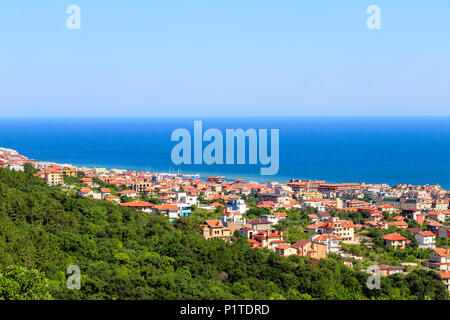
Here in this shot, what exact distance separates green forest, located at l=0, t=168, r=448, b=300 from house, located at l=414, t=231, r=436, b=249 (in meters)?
3.58

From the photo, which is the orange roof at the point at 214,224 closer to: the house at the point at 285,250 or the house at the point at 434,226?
the house at the point at 285,250

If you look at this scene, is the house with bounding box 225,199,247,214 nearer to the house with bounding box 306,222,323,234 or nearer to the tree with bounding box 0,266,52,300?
the house with bounding box 306,222,323,234

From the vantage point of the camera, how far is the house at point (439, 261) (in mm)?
11927

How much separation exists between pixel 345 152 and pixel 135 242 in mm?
36673

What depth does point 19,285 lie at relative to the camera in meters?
6.11

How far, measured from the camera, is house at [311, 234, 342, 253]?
1305cm

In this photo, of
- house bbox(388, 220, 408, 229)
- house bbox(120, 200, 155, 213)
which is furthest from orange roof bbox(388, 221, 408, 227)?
house bbox(120, 200, 155, 213)

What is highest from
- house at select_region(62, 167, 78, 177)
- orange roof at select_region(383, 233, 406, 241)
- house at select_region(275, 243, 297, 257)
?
house at select_region(62, 167, 78, 177)

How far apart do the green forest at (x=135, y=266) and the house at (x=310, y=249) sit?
869 mm

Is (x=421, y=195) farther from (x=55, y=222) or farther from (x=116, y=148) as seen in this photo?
(x=116, y=148)

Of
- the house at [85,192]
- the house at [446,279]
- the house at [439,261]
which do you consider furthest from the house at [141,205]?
the house at [446,279]

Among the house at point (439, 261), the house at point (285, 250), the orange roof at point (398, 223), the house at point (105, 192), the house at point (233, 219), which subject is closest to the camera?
the house at point (439, 261)

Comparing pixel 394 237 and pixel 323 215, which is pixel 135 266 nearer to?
pixel 394 237

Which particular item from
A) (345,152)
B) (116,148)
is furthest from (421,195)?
(116,148)
